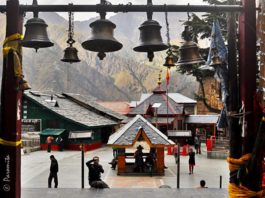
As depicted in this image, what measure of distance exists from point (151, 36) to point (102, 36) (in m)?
0.72

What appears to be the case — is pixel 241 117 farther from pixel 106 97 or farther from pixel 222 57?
pixel 106 97

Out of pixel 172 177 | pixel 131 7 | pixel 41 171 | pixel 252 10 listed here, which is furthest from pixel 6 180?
pixel 41 171

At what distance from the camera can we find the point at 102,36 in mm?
4812

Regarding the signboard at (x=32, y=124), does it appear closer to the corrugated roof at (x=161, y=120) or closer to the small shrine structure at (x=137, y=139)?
the corrugated roof at (x=161, y=120)

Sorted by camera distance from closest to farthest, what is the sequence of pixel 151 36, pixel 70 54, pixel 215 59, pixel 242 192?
pixel 242 192, pixel 215 59, pixel 151 36, pixel 70 54

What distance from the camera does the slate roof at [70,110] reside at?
33287 mm

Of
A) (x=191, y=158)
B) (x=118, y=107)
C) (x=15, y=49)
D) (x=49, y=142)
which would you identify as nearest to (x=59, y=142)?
(x=49, y=142)

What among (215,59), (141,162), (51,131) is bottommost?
(141,162)

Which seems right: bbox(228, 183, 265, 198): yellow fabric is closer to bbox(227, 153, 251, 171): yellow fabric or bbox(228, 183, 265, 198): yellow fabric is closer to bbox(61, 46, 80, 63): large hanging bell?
bbox(227, 153, 251, 171): yellow fabric

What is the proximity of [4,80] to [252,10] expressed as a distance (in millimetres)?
3475

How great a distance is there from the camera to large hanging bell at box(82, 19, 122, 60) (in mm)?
4824

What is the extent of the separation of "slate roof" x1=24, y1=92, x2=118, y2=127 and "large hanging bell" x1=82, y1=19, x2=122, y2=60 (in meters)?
27.8

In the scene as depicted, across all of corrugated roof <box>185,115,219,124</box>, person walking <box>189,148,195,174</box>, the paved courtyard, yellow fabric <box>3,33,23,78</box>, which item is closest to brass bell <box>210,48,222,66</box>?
yellow fabric <box>3,33,23,78</box>

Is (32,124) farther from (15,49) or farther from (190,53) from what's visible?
(190,53)
